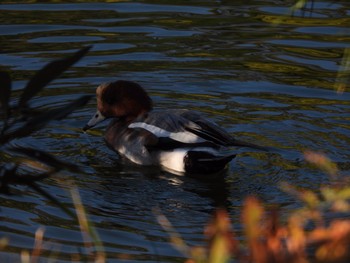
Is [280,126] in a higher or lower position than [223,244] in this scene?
lower

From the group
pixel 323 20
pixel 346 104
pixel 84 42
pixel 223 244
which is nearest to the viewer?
pixel 223 244

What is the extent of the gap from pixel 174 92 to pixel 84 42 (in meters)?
1.67

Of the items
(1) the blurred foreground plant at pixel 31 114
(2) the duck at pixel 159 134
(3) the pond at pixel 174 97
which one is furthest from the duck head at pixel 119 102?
(1) the blurred foreground plant at pixel 31 114

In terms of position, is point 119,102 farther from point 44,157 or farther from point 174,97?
point 44,157

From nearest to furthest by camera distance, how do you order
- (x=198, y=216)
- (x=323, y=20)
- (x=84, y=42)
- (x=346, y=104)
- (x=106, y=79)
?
(x=198, y=216) → (x=346, y=104) → (x=106, y=79) → (x=84, y=42) → (x=323, y=20)

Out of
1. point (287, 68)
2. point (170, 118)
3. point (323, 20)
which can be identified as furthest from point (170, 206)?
point (323, 20)

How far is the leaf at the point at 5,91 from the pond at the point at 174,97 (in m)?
1.51

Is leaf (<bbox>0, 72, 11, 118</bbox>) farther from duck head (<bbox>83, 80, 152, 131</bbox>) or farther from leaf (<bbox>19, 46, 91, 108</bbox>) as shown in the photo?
duck head (<bbox>83, 80, 152, 131</bbox>)

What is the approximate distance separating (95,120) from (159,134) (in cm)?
92

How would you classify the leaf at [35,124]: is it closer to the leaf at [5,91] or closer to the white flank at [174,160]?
the leaf at [5,91]

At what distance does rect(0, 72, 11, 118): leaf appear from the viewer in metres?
2.95

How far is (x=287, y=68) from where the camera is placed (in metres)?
9.33

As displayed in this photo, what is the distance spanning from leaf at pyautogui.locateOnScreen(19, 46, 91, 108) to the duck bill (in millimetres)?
4882

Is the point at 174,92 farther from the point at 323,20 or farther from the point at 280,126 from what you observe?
the point at 323,20
